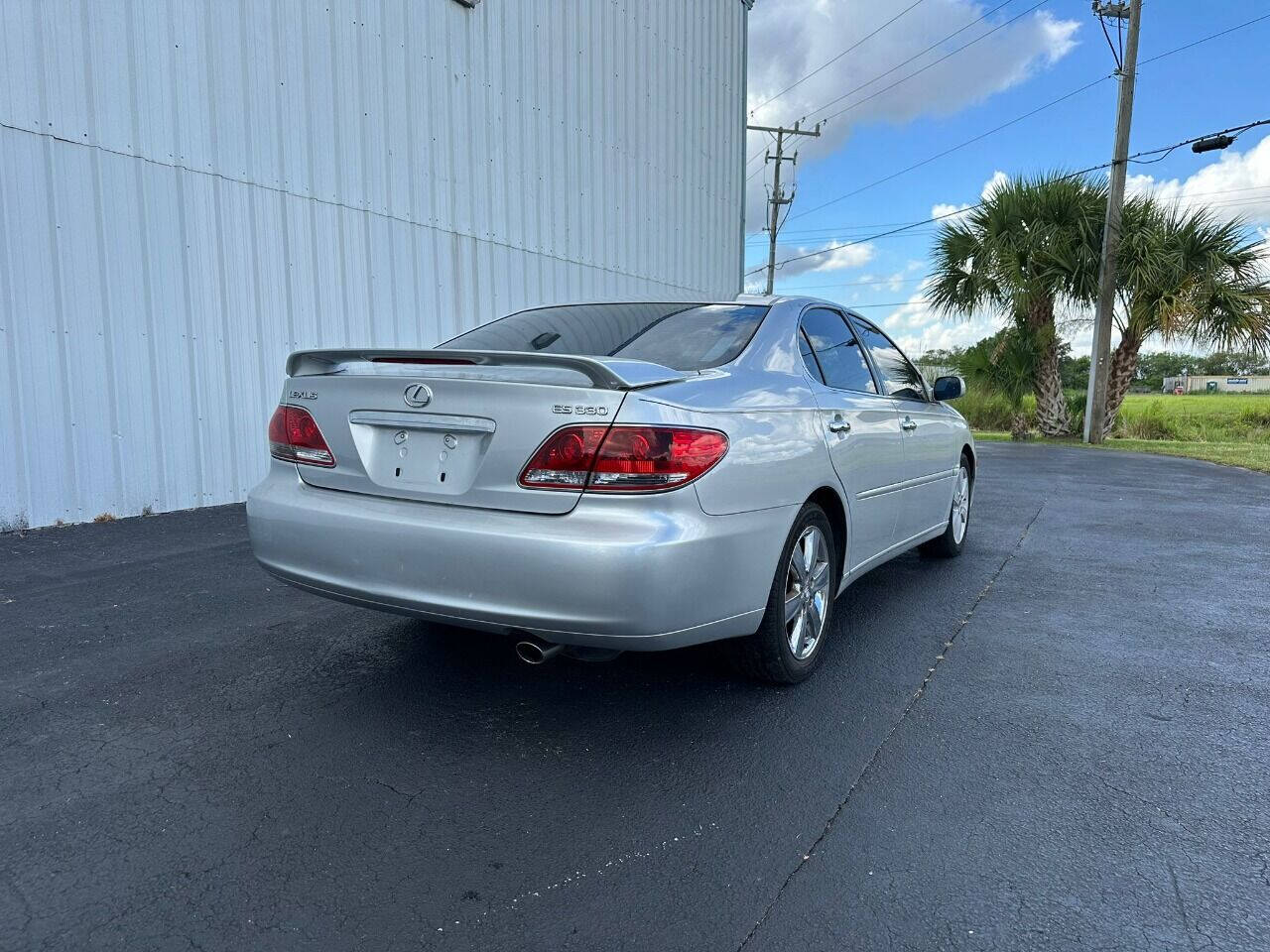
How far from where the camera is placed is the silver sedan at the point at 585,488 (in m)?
2.45

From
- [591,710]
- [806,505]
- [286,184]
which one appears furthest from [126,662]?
[286,184]

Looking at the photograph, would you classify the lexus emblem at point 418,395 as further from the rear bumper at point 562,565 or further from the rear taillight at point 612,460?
the rear taillight at point 612,460

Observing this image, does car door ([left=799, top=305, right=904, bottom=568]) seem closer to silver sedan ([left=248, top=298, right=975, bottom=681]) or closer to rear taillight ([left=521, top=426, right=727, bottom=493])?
silver sedan ([left=248, top=298, right=975, bottom=681])

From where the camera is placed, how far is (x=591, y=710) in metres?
2.97

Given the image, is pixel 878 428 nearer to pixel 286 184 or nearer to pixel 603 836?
pixel 603 836

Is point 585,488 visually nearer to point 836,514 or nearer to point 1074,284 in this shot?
point 836,514

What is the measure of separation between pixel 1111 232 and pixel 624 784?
18.3m

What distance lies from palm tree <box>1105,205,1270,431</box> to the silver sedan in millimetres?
16454

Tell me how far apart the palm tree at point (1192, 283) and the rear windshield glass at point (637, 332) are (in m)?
16.5

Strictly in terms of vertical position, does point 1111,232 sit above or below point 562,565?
above

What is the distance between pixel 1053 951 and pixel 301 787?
196cm

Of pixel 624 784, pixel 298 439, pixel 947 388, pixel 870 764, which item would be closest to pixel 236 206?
pixel 298 439

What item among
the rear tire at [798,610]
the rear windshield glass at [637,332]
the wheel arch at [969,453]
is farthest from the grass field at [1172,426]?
the rear windshield glass at [637,332]

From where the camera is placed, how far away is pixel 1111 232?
55.5ft
